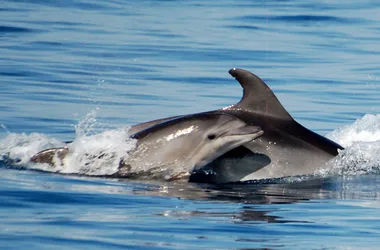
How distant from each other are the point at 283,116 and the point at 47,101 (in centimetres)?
587

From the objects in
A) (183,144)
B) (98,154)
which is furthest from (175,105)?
(183,144)

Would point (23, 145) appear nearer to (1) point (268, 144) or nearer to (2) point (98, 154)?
(2) point (98, 154)

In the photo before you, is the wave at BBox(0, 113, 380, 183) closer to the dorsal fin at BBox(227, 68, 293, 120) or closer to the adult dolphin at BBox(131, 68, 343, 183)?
the adult dolphin at BBox(131, 68, 343, 183)

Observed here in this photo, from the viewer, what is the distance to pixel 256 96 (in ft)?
42.0

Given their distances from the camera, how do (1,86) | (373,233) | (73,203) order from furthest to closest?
(1,86)
(73,203)
(373,233)

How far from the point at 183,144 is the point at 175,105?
5589 millimetres

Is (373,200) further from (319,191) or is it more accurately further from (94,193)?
(94,193)

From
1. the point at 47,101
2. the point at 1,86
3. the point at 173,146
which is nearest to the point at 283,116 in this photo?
the point at 173,146

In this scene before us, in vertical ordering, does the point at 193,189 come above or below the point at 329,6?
below

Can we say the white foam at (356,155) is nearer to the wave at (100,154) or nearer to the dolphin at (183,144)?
the wave at (100,154)

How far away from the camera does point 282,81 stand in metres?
21.5

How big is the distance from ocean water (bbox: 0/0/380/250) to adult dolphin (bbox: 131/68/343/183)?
1.01ft

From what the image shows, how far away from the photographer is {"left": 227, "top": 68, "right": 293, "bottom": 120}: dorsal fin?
1279 centimetres

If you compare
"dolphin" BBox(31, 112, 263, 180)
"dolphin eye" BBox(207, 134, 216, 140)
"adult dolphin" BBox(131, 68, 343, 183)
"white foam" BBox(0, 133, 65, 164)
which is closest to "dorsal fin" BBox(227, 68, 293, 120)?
"adult dolphin" BBox(131, 68, 343, 183)
